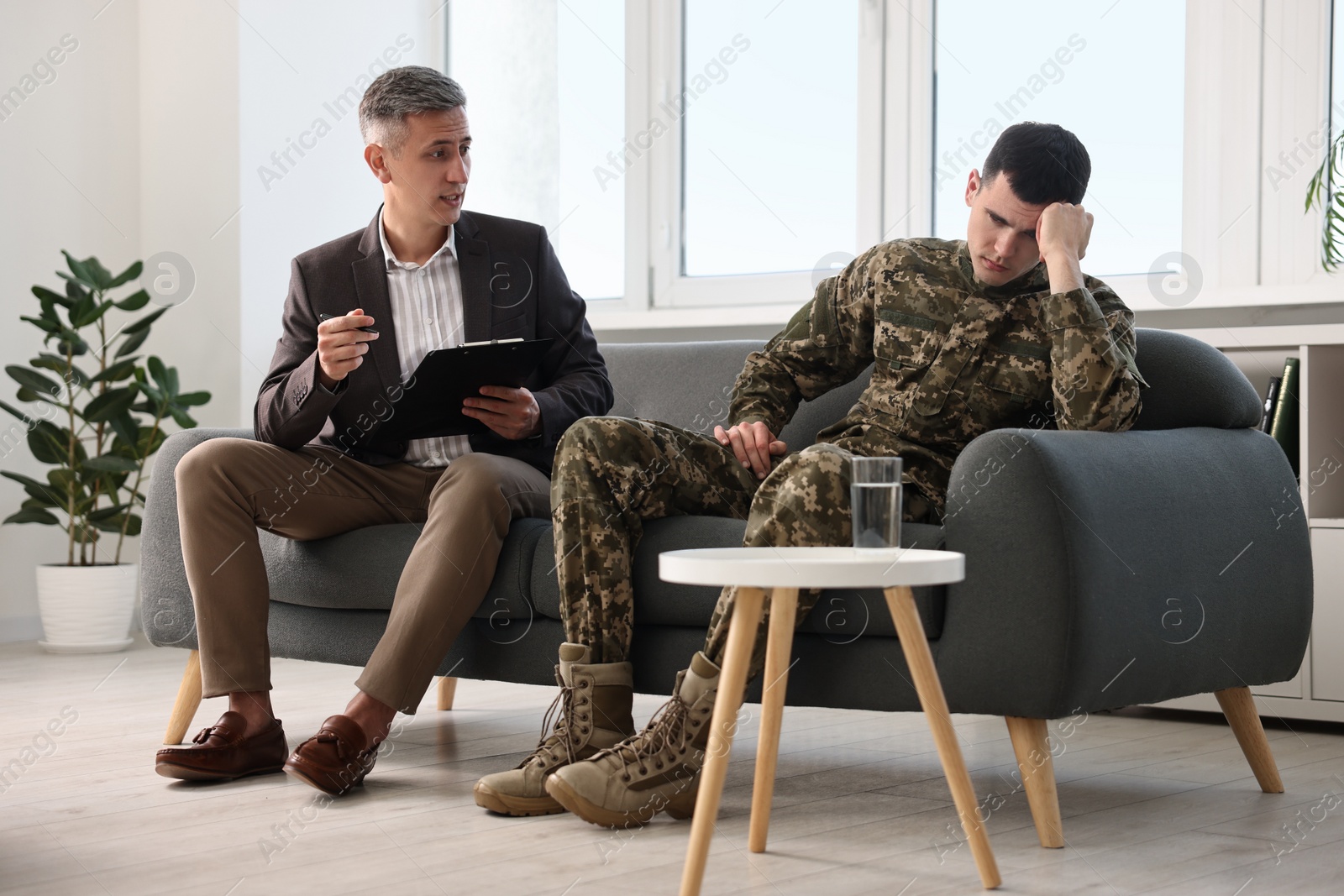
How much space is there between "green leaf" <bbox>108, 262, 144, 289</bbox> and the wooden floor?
61.2 inches

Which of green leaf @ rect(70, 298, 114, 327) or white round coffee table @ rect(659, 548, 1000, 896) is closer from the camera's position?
white round coffee table @ rect(659, 548, 1000, 896)

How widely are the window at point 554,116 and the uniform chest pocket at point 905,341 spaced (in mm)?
2047

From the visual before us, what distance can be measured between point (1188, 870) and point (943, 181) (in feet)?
7.27

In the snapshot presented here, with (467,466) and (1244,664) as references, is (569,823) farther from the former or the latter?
(1244,664)

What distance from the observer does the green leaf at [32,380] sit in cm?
388

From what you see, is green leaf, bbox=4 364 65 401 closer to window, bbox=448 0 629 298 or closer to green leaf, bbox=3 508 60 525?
green leaf, bbox=3 508 60 525

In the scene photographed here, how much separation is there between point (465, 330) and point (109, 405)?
6.33 feet

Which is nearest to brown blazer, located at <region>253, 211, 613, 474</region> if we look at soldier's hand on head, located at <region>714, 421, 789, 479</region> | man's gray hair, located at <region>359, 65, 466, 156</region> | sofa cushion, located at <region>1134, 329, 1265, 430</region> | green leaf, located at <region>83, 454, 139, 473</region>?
man's gray hair, located at <region>359, 65, 466, 156</region>

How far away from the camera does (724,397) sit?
8.66 feet

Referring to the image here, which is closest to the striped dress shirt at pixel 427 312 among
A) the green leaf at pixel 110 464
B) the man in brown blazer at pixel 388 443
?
the man in brown blazer at pixel 388 443

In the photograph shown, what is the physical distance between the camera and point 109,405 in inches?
155

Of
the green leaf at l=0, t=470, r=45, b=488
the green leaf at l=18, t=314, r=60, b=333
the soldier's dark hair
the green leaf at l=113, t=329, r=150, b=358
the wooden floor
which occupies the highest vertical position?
the soldier's dark hair

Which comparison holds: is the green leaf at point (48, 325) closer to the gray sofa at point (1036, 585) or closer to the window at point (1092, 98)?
the gray sofa at point (1036, 585)

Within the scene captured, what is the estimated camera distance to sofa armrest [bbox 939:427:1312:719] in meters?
1.77
